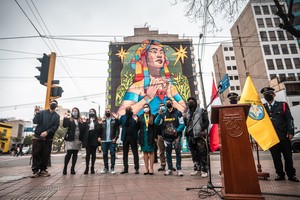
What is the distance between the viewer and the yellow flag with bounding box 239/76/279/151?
3.58m

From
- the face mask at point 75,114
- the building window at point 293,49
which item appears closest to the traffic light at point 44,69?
the face mask at point 75,114

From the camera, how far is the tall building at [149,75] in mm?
29172

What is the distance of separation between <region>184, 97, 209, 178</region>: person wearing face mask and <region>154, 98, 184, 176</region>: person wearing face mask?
30 centimetres

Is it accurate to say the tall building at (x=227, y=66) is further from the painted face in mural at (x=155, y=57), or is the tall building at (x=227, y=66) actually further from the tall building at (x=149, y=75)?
the painted face in mural at (x=155, y=57)

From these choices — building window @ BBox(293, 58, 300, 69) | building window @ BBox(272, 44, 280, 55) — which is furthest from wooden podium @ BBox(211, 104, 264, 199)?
building window @ BBox(293, 58, 300, 69)

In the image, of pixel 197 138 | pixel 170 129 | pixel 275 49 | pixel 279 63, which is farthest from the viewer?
pixel 275 49

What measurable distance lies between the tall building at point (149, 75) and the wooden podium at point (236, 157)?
82.5 ft

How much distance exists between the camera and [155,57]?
31906 mm

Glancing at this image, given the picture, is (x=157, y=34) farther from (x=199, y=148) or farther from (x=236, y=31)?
(x=199, y=148)

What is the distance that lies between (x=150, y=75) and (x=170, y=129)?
84.2ft

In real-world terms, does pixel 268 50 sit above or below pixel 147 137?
above

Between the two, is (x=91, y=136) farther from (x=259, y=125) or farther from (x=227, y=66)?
(x=227, y=66)

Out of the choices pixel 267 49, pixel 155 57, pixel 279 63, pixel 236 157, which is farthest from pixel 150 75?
pixel 279 63

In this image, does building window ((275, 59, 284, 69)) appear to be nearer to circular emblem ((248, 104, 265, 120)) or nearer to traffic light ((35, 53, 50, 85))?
circular emblem ((248, 104, 265, 120))
